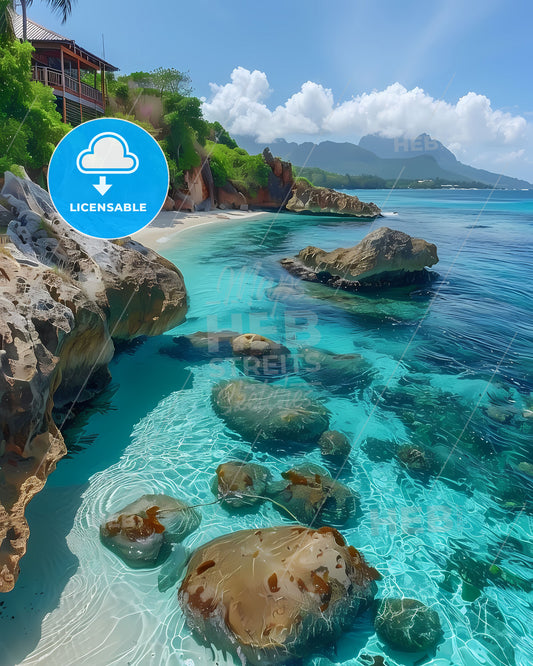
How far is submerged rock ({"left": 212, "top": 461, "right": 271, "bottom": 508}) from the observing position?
575 centimetres

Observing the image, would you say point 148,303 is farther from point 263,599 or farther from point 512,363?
point 512,363

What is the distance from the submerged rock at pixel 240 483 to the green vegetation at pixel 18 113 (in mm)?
12427

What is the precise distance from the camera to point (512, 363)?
11.0m

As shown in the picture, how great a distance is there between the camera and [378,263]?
1652 cm

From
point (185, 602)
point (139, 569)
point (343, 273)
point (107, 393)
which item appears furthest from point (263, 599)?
point (343, 273)

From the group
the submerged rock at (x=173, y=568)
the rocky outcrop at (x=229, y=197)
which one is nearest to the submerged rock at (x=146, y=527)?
the submerged rock at (x=173, y=568)

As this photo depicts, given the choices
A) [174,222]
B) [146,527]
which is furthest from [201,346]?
[174,222]

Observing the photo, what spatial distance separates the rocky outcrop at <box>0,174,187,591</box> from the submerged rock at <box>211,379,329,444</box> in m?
2.30

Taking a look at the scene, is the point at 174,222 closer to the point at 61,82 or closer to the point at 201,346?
the point at 61,82

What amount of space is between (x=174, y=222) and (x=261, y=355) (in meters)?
21.4

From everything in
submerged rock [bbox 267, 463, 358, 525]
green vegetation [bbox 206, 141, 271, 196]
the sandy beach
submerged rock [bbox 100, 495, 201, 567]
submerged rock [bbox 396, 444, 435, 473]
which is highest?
green vegetation [bbox 206, 141, 271, 196]

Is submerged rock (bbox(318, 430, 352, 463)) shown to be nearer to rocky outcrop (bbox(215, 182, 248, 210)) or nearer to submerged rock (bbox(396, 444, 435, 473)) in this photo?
submerged rock (bbox(396, 444, 435, 473))

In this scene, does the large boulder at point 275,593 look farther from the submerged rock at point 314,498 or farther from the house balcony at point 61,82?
the house balcony at point 61,82

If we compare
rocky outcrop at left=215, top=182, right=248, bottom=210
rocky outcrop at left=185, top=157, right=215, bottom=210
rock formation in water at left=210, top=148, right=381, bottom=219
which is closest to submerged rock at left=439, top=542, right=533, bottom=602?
rocky outcrop at left=185, top=157, right=215, bottom=210
